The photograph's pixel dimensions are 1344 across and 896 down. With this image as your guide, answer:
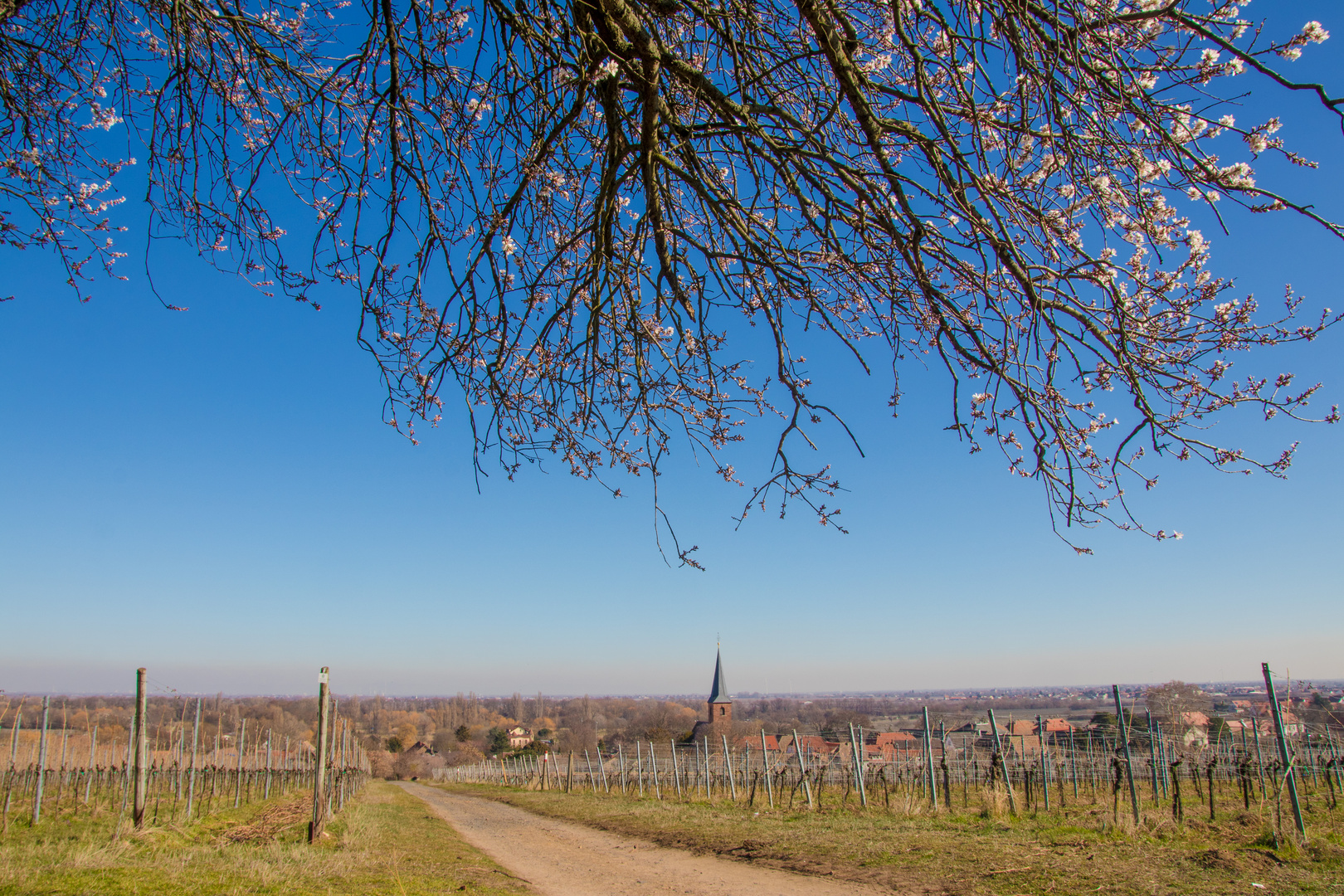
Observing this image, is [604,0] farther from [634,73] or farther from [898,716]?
[898,716]

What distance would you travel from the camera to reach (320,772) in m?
7.55

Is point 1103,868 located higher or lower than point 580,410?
lower

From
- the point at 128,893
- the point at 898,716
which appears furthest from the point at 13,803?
the point at 898,716

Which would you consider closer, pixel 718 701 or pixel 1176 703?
pixel 1176 703

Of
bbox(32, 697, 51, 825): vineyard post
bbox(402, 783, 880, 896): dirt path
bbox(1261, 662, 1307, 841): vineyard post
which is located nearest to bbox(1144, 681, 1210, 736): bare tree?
bbox(1261, 662, 1307, 841): vineyard post

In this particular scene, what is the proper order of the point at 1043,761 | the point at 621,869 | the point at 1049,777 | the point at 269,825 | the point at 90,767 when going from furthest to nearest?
the point at 1049,777, the point at 90,767, the point at 1043,761, the point at 269,825, the point at 621,869

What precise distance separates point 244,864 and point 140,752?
3573 millimetres

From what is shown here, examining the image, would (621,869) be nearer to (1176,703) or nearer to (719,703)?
(1176,703)

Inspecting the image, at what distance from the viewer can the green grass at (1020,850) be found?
193 inches

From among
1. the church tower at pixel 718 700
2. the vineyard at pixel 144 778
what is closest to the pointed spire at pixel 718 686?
the church tower at pixel 718 700

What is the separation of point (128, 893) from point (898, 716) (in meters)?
64.5

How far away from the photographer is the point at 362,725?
114 m

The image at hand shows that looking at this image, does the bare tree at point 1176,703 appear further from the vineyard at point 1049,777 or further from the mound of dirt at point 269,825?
the mound of dirt at point 269,825

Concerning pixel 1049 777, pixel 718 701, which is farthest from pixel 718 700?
pixel 1049 777
